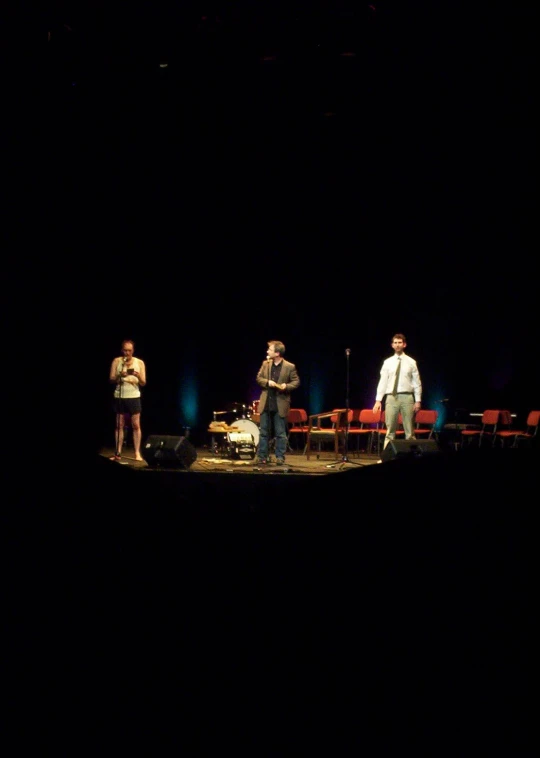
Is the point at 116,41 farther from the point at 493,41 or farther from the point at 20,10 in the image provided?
the point at 493,41

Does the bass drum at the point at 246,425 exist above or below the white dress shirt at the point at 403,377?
below

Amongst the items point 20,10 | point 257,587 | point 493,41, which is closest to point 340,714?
point 257,587

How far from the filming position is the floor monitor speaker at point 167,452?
784 cm

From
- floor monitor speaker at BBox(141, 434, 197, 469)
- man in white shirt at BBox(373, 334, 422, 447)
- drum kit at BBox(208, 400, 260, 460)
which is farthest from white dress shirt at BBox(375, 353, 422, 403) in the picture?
drum kit at BBox(208, 400, 260, 460)

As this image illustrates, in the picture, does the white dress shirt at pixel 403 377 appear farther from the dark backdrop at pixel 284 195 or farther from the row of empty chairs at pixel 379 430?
the dark backdrop at pixel 284 195

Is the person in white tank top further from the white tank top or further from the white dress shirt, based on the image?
the white dress shirt

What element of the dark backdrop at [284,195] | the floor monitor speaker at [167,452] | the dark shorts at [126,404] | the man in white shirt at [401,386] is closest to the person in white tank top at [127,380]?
the dark shorts at [126,404]

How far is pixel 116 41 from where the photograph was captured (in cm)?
649

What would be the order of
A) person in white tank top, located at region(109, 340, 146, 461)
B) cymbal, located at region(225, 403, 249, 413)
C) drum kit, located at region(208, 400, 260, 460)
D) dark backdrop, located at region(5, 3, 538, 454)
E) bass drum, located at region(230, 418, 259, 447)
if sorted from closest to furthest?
1. dark backdrop, located at region(5, 3, 538, 454)
2. person in white tank top, located at region(109, 340, 146, 461)
3. drum kit, located at region(208, 400, 260, 460)
4. bass drum, located at region(230, 418, 259, 447)
5. cymbal, located at region(225, 403, 249, 413)

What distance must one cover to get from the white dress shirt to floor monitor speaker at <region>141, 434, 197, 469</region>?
2.49 metres

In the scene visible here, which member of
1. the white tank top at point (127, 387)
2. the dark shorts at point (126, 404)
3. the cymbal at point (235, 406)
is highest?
the white tank top at point (127, 387)

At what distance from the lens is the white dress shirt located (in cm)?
850

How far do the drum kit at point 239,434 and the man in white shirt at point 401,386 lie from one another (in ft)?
8.63

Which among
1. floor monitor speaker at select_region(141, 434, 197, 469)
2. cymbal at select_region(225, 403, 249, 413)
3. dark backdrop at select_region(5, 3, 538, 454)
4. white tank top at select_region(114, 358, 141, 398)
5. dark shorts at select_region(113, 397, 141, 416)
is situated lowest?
floor monitor speaker at select_region(141, 434, 197, 469)
